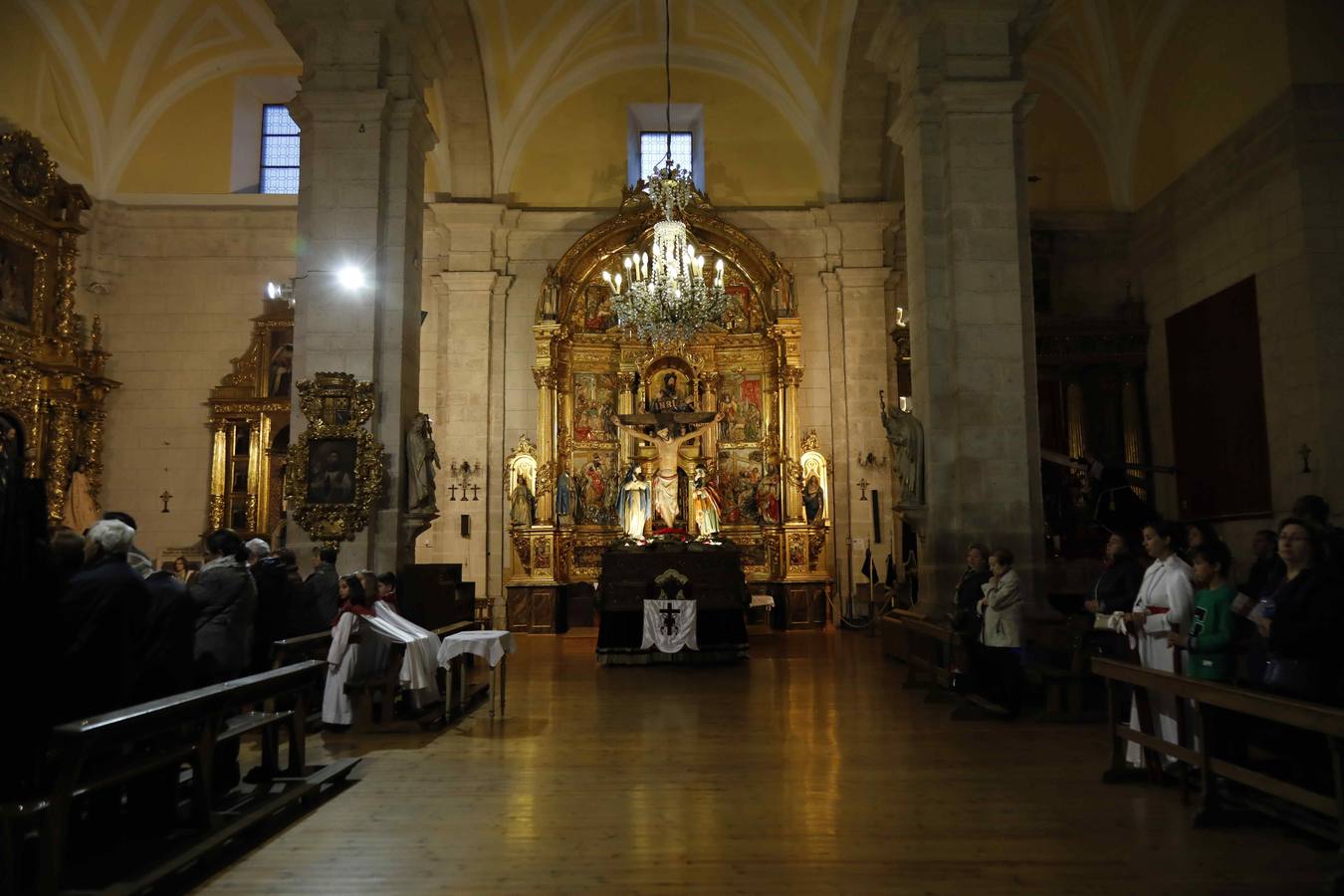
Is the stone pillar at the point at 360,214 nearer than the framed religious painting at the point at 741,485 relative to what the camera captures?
Yes

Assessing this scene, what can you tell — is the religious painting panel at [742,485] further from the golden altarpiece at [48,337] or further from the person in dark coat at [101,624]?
the person in dark coat at [101,624]

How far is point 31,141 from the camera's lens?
15773 millimetres

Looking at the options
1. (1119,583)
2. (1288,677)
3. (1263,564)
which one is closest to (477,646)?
(1119,583)

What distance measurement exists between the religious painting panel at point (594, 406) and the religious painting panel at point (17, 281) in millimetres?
9151

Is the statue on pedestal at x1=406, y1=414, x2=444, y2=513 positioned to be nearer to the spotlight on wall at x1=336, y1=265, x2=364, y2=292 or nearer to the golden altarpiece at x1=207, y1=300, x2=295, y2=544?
the spotlight on wall at x1=336, y1=265, x2=364, y2=292

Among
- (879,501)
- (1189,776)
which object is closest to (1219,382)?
(879,501)

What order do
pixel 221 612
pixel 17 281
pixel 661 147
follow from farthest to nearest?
pixel 661 147, pixel 17 281, pixel 221 612

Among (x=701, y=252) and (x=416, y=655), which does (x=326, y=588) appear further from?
(x=701, y=252)

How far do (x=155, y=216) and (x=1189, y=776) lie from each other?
19283mm

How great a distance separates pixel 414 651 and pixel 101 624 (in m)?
3.45

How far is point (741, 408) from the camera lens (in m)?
18.3

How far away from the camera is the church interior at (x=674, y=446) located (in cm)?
466

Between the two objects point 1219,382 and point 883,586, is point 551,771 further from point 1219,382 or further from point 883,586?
point 1219,382

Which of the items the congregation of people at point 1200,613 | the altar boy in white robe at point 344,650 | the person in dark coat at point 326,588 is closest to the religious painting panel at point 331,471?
the person in dark coat at point 326,588
